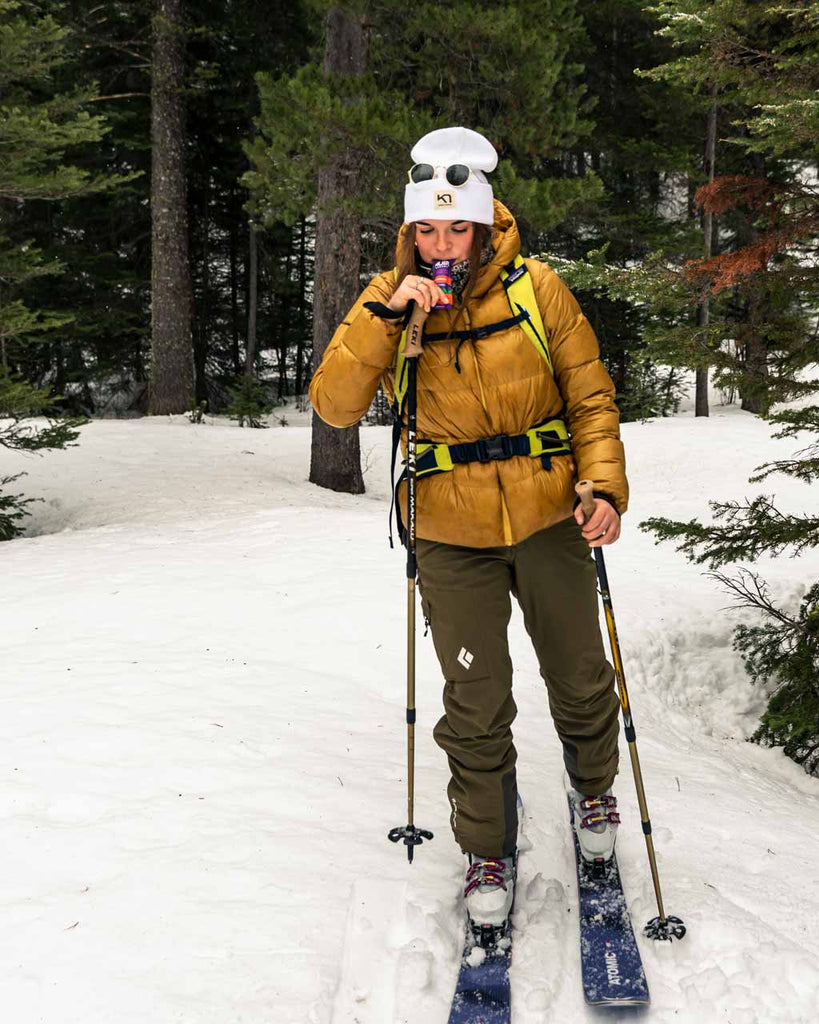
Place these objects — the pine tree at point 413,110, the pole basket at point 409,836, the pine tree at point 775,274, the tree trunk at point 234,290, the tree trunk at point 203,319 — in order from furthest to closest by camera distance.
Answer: the tree trunk at point 234,290 → the tree trunk at point 203,319 → the pine tree at point 413,110 → the pine tree at point 775,274 → the pole basket at point 409,836

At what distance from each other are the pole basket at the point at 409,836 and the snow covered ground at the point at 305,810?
99mm

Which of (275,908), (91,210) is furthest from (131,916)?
(91,210)

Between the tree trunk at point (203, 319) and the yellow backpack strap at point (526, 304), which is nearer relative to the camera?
the yellow backpack strap at point (526, 304)

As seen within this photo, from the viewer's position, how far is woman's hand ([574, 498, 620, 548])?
2746mm

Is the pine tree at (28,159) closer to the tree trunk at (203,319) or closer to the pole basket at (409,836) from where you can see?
the pole basket at (409,836)

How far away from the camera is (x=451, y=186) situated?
108 inches

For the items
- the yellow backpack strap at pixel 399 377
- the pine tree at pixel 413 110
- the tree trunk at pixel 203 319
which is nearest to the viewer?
the yellow backpack strap at pixel 399 377

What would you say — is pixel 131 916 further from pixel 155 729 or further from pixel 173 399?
pixel 173 399

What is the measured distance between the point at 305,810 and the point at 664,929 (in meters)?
1.59

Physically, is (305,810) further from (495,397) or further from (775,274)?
(775,274)

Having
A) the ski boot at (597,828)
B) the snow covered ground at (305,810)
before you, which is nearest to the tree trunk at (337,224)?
the snow covered ground at (305,810)

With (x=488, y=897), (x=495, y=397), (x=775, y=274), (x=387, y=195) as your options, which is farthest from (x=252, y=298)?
(x=488, y=897)

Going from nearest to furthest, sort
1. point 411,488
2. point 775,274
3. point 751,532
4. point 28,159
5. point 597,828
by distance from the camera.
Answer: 1. point 411,488
2. point 597,828
3. point 775,274
4. point 751,532
5. point 28,159

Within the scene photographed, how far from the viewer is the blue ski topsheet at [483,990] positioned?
2.53 metres
